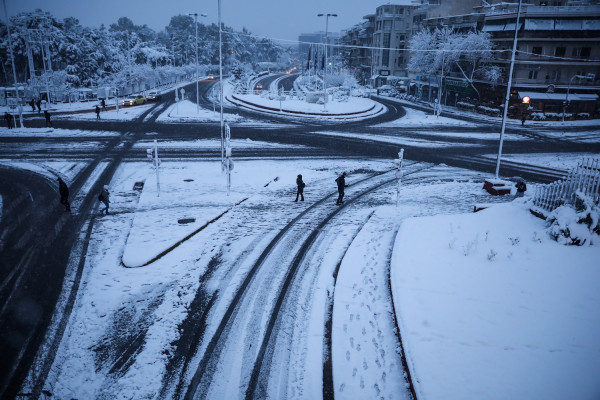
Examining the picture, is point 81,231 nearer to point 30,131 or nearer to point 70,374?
point 70,374

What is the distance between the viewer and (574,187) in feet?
37.9

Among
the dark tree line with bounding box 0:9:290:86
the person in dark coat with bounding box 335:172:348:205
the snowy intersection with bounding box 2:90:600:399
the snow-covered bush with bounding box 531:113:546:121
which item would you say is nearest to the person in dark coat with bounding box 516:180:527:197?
the snowy intersection with bounding box 2:90:600:399

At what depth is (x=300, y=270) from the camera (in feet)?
35.2

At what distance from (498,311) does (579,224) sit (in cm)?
453

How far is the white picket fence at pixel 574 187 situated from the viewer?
11211 millimetres

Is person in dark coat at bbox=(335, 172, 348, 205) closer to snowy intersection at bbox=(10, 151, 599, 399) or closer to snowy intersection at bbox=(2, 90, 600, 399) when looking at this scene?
snowy intersection at bbox=(10, 151, 599, 399)

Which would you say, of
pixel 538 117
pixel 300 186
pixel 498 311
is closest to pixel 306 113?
pixel 538 117

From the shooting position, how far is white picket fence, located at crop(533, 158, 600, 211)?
1121 cm

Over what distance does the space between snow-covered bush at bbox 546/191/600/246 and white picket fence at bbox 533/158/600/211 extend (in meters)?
0.43

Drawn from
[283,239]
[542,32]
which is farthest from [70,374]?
[542,32]

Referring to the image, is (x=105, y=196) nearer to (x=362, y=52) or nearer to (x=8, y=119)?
(x=8, y=119)

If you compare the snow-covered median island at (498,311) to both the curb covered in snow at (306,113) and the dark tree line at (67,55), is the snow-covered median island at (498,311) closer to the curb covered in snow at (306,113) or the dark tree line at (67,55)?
the curb covered in snow at (306,113)

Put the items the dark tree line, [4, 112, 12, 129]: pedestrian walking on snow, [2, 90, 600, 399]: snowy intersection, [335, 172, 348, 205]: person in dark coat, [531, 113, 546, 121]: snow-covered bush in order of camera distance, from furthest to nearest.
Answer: the dark tree line < [531, 113, 546, 121]: snow-covered bush < [4, 112, 12, 129]: pedestrian walking on snow < [335, 172, 348, 205]: person in dark coat < [2, 90, 600, 399]: snowy intersection

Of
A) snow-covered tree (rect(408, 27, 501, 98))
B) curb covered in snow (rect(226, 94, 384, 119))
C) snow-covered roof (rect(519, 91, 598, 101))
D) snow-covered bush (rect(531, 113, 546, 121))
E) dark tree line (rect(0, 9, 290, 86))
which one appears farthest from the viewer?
dark tree line (rect(0, 9, 290, 86))
